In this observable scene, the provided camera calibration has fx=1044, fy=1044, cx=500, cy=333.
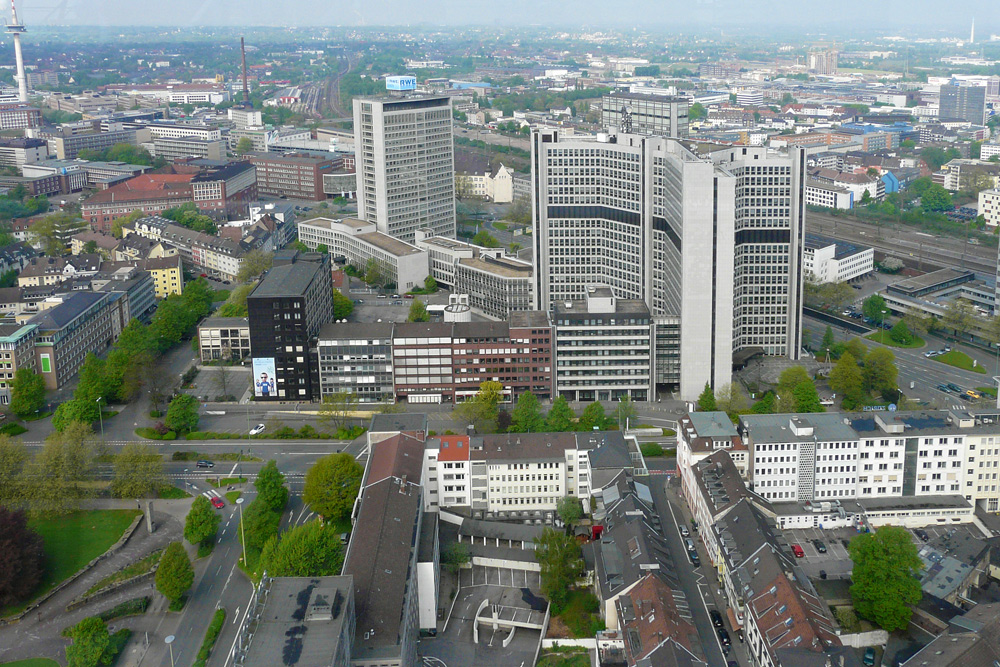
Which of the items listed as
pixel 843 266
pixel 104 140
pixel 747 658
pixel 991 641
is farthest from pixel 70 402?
pixel 104 140

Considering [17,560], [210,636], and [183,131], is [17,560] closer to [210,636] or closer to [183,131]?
[210,636]

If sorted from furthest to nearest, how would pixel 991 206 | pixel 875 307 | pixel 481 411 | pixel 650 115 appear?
pixel 991 206 → pixel 875 307 → pixel 650 115 → pixel 481 411

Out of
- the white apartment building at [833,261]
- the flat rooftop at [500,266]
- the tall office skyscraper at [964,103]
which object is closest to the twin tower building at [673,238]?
the flat rooftop at [500,266]

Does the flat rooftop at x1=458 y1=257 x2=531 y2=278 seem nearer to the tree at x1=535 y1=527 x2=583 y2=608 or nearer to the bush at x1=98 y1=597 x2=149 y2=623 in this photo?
the tree at x1=535 y1=527 x2=583 y2=608

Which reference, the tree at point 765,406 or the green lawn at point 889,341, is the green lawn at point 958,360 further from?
the tree at point 765,406

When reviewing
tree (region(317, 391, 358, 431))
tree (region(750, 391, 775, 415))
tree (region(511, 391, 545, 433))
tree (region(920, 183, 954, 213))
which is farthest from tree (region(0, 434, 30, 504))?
tree (region(920, 183, 954, 213))

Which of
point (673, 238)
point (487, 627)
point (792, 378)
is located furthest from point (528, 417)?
point (487, 627)
